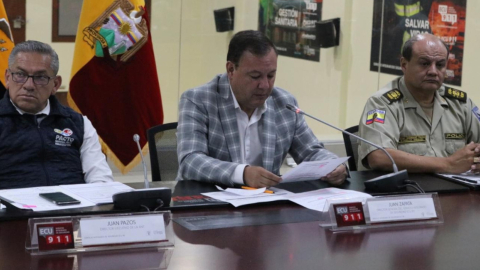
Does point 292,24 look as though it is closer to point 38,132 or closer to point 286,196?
point 38,132

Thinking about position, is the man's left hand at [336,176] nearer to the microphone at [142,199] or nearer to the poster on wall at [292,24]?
the microphone at [142,199]

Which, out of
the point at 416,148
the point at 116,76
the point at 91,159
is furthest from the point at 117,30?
the point at 416,148

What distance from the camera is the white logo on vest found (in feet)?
8.77

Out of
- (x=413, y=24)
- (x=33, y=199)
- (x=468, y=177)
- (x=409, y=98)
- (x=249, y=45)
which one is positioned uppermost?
(x=249, y=45)

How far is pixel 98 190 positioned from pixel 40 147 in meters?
0.42

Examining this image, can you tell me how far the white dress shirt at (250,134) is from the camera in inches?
113

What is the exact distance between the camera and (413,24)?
19.6 ft

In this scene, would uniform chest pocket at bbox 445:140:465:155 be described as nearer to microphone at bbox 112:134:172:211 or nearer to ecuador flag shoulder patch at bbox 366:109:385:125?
ecuador flag shoulder patch at bbox 366:109:385:125

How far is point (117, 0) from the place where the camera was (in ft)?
12.9

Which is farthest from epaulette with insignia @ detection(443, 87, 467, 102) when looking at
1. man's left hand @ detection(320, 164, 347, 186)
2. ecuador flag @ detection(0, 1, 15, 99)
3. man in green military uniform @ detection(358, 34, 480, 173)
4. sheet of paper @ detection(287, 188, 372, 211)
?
ecuador flag @ detection(0, 1, 15, 99)

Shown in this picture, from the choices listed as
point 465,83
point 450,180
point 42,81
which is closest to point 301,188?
point 450,180

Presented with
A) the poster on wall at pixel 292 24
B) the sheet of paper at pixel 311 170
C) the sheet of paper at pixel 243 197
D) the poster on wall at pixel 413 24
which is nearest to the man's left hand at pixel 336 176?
the sheet of paper at pixel 311 170

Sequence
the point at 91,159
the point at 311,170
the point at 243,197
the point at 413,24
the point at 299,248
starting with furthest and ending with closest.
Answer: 1. the point at 413,24
2. the point at 91,159
3. the point at 311,170
4. the point at 243,197
5. the point at 299,248

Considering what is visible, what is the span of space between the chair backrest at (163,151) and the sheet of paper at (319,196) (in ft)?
2.16
